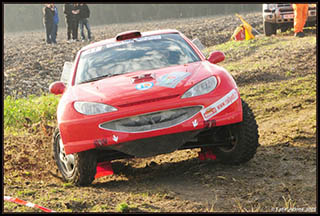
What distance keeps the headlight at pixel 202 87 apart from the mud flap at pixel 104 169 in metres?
1.59

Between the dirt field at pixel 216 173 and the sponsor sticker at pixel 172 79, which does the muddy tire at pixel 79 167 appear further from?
the sponsor sticker at pixel 172 79

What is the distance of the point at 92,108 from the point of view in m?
5.93

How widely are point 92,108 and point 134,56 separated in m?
1.44

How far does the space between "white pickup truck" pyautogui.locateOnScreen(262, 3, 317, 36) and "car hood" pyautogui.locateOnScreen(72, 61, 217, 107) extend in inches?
523

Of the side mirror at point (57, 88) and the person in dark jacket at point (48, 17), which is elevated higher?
the side mirror at point (57, 88)

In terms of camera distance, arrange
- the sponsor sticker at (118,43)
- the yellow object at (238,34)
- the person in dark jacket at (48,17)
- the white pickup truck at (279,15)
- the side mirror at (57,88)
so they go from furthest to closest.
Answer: the person in dark jacket at (48,17), the yellow object at (238,34), the white pickup truck at (279,15), the sponsor sticker at (118,43), the side mirror at (57,88)

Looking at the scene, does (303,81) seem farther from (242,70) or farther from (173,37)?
(173,37)

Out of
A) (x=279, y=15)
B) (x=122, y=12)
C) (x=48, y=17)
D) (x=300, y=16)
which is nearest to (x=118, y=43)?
(x=300, y=16)

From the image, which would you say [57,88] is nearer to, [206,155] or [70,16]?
[206,155]

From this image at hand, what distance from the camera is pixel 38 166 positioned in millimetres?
8047

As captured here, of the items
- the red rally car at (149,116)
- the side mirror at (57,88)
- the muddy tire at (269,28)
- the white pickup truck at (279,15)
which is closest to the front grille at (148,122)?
the red rally car at (149,116)

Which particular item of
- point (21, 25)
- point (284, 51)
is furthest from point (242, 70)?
point (21, 25)

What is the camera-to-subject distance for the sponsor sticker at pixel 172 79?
6.03 meters

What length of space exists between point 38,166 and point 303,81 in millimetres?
5695
